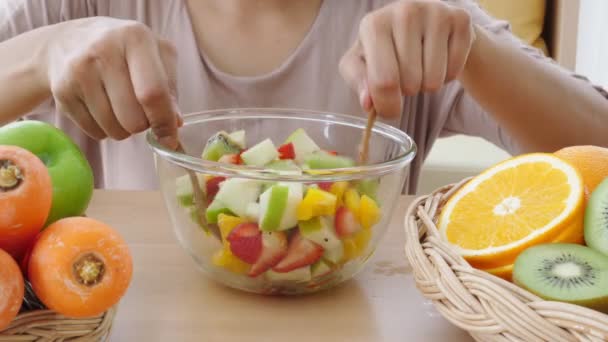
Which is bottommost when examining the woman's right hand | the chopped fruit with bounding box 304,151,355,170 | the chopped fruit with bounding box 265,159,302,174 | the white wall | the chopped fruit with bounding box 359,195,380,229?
the white wall

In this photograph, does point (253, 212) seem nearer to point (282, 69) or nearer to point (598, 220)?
point (598, 220)

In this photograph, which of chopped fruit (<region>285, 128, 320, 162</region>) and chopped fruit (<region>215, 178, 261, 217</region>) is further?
chopped fruit (<region>285, 128, 320, 162</region>)

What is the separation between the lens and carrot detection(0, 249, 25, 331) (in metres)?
0.39

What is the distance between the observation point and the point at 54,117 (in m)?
1.15

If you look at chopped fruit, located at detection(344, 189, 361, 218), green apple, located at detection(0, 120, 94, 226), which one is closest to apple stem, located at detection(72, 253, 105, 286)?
green apple, located at detection(0, 120, 94, 226)

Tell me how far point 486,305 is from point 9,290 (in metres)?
0.29

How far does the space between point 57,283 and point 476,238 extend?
31 cm

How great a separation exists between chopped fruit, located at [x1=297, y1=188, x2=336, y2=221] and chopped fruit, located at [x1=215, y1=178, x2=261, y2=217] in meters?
0.04

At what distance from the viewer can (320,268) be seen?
0.56 m

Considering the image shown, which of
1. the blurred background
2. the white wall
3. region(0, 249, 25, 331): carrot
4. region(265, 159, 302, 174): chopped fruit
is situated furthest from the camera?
the white wall

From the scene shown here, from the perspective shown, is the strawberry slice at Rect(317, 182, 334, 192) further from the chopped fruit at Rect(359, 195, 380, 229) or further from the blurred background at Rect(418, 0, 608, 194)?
the blurred background at Rect(418, 0, 608, 194)

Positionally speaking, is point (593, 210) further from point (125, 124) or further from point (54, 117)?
point (54, 117)

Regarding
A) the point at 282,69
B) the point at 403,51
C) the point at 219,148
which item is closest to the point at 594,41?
the point at 282,69

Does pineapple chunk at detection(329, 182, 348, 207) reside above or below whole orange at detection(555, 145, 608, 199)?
above
